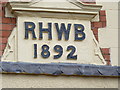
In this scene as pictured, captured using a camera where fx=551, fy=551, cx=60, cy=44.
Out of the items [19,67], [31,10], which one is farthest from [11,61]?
[31,10]

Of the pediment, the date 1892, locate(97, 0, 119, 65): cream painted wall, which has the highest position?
the pediment

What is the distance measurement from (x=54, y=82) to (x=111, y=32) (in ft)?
3.41

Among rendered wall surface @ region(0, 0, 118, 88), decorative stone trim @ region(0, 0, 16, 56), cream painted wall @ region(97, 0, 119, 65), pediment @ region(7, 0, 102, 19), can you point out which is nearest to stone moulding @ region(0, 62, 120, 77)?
rendered wall surface @ region(0, 0, 118, 88)

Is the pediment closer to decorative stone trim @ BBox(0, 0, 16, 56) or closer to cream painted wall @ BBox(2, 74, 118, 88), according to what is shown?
decorative stone trim @ BBox(0, 0, 16, 56)

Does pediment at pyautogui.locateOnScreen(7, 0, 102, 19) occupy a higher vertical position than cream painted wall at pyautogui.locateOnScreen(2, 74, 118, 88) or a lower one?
higher

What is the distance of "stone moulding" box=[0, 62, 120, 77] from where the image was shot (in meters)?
6.56

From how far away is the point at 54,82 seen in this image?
6691mm

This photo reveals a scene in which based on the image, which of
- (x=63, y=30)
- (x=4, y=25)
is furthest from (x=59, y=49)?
(x=4, y=25)

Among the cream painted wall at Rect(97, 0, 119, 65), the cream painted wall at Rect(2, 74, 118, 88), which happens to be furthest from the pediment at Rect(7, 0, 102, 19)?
the cream painted wall at Rect(2, 74, 118, 88)

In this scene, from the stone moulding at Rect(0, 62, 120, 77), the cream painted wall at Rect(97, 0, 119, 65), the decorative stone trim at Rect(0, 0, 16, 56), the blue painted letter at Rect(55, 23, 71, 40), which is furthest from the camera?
the cream painted wall at Rect(97, 0, 119, 65)

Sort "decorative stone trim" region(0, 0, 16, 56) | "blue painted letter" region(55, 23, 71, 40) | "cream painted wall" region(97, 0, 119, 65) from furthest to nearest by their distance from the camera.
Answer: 1. "cream painted wall" region(97, 0, 119, 65)
2. "blue painted letter" region(55, 23, 71, 40)
3. "decorative stone trim" region(0, 0, 16, 56)

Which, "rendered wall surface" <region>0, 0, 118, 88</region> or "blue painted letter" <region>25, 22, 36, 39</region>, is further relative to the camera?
"blue painted letter" <region>25, 22, 36, 39</region>

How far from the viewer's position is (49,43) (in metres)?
6.80

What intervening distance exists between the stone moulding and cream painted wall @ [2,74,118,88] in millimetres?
73
